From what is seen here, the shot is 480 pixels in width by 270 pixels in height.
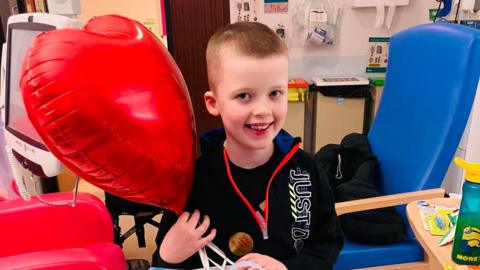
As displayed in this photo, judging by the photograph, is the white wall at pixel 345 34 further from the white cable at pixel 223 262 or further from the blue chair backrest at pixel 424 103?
the white cable at pixel 223 262

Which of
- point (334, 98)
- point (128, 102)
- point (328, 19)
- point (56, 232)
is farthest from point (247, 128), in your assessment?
point (328, 19)

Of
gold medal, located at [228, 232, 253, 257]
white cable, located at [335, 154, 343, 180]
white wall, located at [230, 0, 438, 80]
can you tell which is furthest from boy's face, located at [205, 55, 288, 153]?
white wall, located at [230, 0, 438, 80]

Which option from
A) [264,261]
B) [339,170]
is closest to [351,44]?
[339,170]

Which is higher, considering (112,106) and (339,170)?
(112,106)

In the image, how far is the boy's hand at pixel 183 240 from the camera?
30.7 inches

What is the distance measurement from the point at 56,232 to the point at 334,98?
8.37 ft

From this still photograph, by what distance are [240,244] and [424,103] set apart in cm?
94

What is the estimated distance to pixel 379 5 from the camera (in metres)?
3.33

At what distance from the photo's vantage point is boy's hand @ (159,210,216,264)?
78 cm

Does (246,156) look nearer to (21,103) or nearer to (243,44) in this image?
(243,44)

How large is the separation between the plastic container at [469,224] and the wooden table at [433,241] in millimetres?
30

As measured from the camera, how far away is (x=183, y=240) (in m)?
0.78

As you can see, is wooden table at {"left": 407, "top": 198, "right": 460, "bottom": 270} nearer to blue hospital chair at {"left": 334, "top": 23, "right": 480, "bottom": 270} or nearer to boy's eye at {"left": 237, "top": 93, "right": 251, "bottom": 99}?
blue hospital chair at {"left": 334, "top": 23, "right": 480, "bottom": 270}

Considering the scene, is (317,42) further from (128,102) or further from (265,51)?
(128,102)
